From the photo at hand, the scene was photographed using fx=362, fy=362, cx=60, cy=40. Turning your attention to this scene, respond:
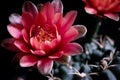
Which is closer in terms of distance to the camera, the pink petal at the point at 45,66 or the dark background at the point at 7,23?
the pink petal at the point at 45,66

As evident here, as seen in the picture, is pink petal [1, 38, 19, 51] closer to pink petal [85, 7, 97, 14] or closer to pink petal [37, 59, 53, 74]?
pink petal [37, 59, 53, 74]

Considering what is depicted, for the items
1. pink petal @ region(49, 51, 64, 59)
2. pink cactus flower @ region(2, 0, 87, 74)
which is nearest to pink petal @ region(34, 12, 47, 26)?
pink cactus flower @ region(2, 0, 87, 74)

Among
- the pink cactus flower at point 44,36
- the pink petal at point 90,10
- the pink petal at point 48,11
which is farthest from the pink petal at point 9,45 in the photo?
the pink petal at point 90,10

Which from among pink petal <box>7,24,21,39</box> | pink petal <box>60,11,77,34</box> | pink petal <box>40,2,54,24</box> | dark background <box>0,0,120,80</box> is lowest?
dark background <box>0,0,120,80</box>

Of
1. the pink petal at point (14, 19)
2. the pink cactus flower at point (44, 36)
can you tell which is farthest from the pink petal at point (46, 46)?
the pink petal at point (14, 19)

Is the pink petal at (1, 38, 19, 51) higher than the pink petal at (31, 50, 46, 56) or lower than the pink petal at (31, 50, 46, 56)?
higher

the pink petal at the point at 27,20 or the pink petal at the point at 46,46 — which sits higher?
the pink petal at the point at 27,20

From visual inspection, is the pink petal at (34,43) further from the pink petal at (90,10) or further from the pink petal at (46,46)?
the pink petal at (90,10)

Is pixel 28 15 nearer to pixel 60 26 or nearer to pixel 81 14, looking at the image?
pixel 60 26

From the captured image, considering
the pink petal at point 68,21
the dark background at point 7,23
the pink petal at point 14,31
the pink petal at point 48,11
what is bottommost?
the dark background at point 7,23
